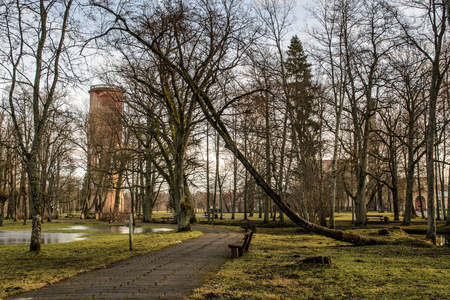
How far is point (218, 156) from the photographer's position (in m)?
37.5

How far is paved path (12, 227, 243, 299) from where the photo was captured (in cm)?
528

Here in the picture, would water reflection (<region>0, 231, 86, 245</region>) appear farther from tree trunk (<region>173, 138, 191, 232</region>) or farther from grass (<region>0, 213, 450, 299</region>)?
tree trunk (<region>173, 138, 191, 232</region>)

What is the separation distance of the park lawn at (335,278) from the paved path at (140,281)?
41 cm

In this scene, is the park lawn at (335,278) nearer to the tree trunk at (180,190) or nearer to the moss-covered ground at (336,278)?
the moss-covered ground at (336,278)

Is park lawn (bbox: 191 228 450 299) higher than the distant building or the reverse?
the reverse

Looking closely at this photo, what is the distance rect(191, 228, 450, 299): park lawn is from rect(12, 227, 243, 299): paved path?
41 cm

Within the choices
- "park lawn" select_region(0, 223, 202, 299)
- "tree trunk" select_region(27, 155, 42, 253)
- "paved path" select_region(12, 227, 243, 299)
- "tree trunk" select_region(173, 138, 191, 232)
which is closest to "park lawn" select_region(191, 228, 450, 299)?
"paved path" select_region(12, 227, 243, 299)

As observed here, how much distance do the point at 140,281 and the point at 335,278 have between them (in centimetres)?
358

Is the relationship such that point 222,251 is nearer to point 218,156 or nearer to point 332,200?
point 332,200

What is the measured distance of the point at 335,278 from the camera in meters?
6.57

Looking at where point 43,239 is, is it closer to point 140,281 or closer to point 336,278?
point 140,281

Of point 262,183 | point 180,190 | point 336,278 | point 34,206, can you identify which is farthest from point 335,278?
point 180,190

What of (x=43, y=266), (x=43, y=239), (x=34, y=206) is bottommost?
(x=43, y=239)

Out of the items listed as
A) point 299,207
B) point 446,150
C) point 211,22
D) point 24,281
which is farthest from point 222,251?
point 446,150
